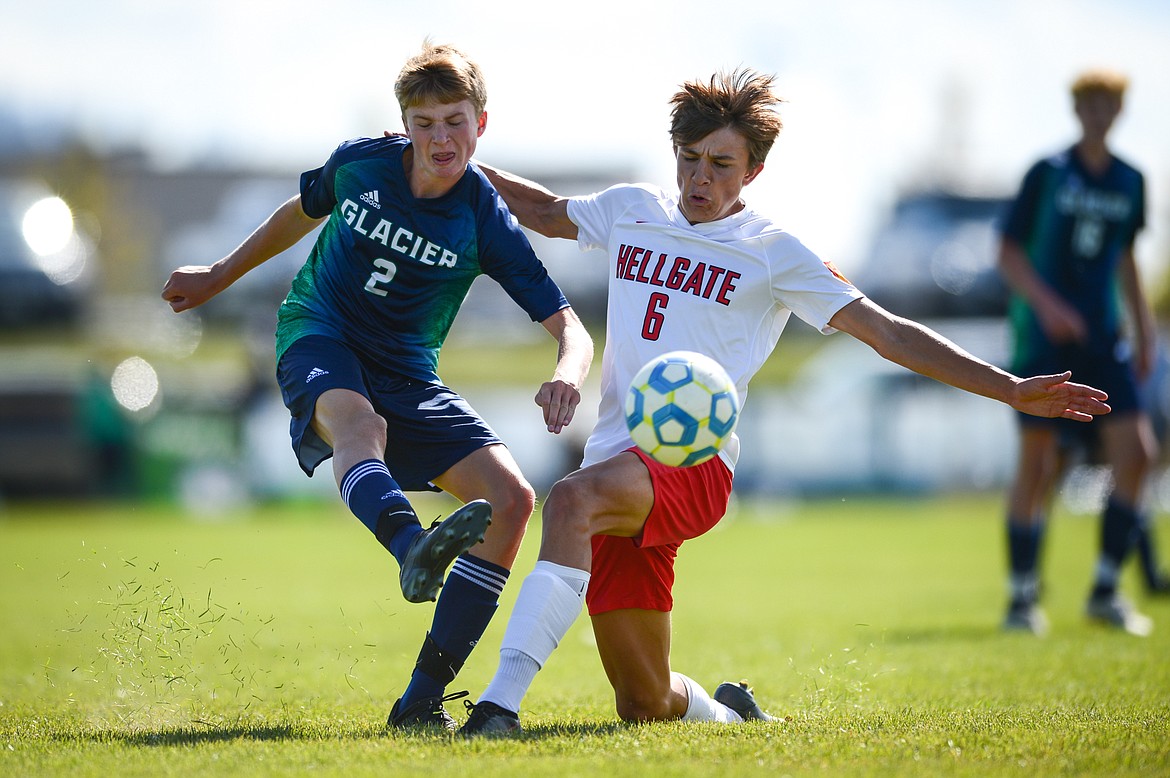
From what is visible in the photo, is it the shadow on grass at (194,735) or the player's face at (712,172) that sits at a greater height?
the player's face at (712,172)

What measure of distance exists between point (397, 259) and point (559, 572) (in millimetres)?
1449

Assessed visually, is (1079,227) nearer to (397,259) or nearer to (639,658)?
(639,658)

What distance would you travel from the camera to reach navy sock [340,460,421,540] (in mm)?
4098

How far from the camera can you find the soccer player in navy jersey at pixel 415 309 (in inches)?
179

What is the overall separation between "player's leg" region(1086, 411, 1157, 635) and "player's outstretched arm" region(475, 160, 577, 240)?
4.28m

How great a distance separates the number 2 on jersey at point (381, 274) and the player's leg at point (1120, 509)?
5.00m

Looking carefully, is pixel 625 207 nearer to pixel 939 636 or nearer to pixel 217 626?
pixel 939 636

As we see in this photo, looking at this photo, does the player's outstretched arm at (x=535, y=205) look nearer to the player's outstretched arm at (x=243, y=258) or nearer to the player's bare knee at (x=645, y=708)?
the player's outstretched arm at (x=243, y=258)

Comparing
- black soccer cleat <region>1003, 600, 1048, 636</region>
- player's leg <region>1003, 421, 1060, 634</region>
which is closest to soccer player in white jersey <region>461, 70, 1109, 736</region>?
black soccer cleat <region>1003, 600, 1048, 636</region>

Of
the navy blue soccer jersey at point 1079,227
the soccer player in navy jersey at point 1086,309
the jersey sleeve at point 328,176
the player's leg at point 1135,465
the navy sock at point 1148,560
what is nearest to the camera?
the jersey sleeve at point 328,176

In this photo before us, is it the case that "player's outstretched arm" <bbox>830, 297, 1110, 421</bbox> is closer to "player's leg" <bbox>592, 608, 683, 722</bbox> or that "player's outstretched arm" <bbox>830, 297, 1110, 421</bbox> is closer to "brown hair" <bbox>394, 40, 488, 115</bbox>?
"player's leg" <bbox>592, 608, 683, 722</bbox>

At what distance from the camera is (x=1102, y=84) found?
7.75 m

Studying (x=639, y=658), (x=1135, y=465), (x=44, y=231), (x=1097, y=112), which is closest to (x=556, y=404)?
(x=639, y=658)

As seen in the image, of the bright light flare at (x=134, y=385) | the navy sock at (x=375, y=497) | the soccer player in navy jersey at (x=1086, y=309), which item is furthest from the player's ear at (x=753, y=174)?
the bright light flare at (x=134, y=385)
